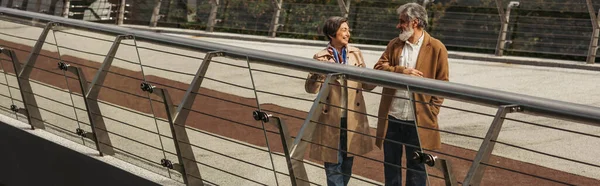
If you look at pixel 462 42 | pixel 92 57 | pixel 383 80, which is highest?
pixel 383 80

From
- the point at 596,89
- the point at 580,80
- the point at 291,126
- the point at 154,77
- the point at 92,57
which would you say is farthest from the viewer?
the point at 580,80

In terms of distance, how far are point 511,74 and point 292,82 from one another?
32.8 ft

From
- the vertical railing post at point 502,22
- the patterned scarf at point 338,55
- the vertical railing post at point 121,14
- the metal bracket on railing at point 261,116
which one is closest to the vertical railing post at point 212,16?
the vertical railing post at point 121,14

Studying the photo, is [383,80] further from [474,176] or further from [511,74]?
[511,74]

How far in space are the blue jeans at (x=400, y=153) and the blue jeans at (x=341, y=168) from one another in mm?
184

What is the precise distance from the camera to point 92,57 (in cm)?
660

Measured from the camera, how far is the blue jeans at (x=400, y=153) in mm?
4262

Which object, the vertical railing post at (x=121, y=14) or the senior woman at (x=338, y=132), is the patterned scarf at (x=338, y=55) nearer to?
the senior woman at (x=338, y=132)

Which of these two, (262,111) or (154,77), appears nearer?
(262,111)

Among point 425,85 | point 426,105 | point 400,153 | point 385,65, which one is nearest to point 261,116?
point 400,153

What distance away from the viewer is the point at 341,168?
15.4 ft

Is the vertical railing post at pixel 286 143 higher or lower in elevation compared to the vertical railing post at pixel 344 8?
higher

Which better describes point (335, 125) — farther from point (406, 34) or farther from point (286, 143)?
point (406, 34)

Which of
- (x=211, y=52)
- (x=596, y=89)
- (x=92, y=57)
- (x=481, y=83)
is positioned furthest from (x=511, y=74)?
(x=211, y=52)
